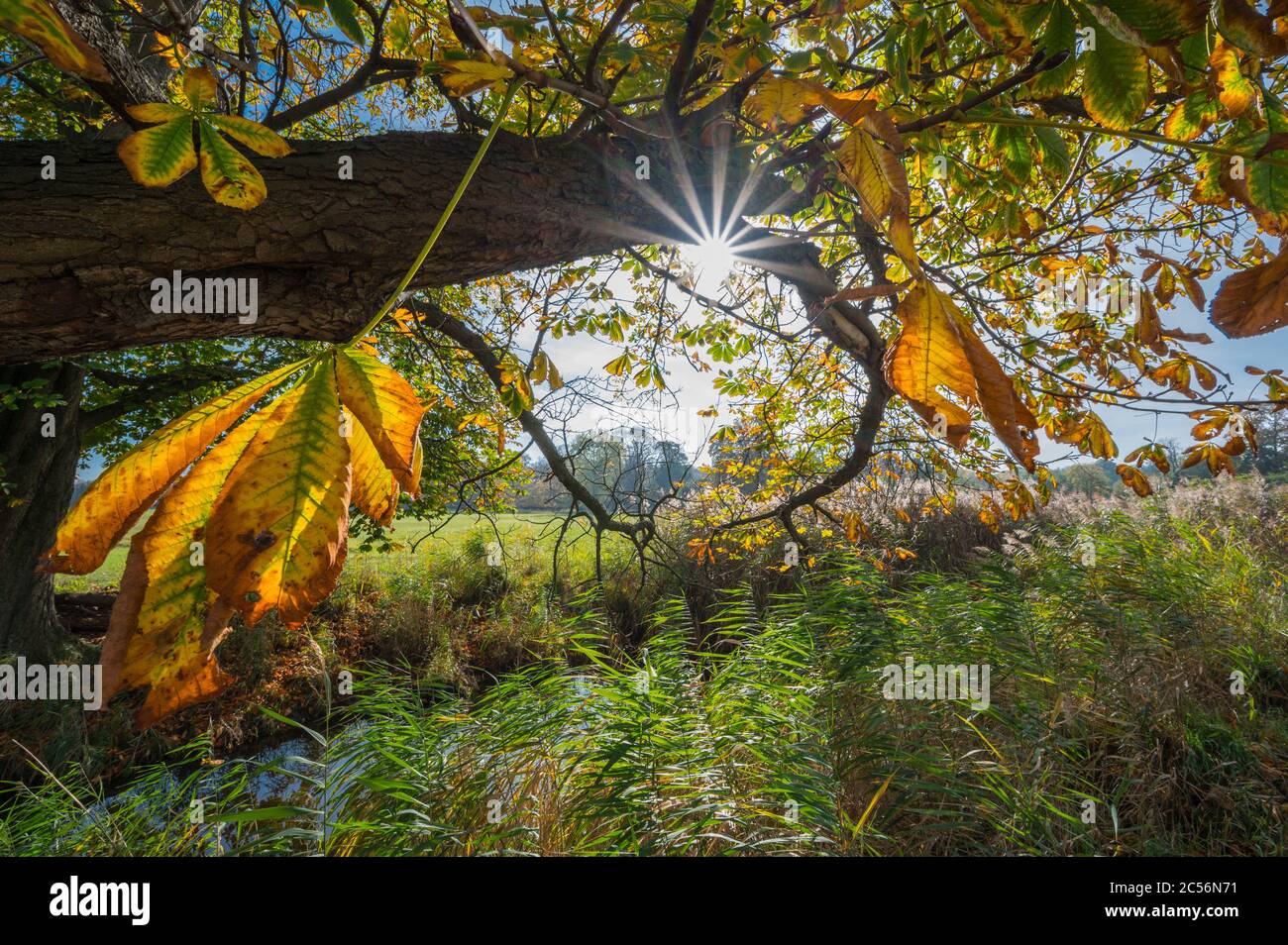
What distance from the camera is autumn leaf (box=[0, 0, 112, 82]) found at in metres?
0.38

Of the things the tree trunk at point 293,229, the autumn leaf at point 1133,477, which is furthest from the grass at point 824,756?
the tree trunk at point 293,229

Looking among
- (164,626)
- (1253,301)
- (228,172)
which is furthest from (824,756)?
(228,172)

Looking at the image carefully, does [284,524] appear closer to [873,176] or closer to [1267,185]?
[873,176]

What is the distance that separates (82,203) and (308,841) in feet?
7.39

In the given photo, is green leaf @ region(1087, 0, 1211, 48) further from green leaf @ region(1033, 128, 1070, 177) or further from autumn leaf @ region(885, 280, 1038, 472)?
green leaf @ region(1033, 128, 1070, 177)

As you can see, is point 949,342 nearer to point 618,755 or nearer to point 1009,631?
point 618,755

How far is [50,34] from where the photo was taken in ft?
1.33

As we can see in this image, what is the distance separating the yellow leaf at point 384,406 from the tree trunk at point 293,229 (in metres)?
0.94

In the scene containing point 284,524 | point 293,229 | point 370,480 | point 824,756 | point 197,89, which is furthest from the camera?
point 824,756

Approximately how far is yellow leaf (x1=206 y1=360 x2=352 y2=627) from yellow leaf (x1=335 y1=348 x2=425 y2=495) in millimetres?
24

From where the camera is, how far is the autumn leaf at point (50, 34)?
0.38 m

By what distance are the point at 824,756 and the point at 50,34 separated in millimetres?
2535

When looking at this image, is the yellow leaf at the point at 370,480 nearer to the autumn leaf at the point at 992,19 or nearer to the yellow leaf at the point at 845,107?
the yellow leaf at the point at 845,107

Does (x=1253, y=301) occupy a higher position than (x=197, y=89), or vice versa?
(x=197, y=89)
